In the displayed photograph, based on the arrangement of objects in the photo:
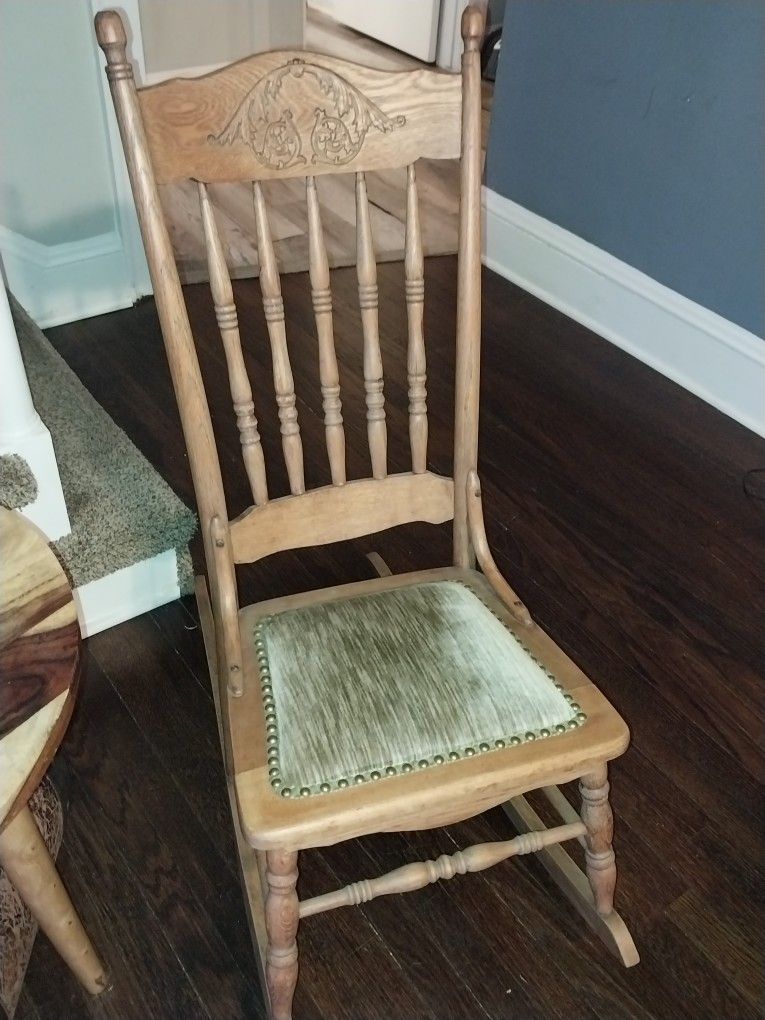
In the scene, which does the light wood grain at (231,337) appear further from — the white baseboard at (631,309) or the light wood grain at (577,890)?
the white baseboard at (631,309)

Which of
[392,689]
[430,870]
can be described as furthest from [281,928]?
[392,689]

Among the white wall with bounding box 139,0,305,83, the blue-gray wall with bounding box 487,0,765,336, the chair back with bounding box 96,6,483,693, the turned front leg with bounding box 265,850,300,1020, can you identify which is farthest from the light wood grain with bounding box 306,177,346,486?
the white wall with bounding box 139,0,305,83

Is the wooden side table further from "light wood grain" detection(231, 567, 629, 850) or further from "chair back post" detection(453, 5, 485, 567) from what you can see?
"chair back post" detection(453, 5, 485, 567)

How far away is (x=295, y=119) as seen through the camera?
3.26 ft

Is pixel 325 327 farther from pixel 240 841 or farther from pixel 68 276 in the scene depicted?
pixel 68 276

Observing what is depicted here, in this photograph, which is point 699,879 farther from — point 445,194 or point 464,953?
point 445,194

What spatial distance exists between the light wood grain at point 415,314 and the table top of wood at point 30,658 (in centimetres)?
47

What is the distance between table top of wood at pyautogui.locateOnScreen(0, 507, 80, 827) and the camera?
764 millimetres

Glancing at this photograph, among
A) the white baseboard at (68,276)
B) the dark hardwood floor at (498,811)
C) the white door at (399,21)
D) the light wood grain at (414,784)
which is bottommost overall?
the dark hardwood floor at (498,811)

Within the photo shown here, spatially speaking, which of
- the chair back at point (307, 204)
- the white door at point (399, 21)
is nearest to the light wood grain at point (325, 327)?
the chair back at point (307, 204)

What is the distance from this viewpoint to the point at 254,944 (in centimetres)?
119

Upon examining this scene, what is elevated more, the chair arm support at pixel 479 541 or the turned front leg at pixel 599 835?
the chair arm support at pixel 479 541

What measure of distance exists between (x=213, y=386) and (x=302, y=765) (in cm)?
147

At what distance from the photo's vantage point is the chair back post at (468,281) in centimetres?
102
